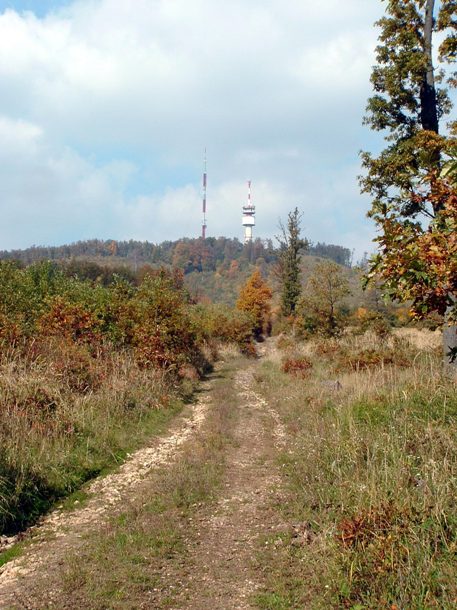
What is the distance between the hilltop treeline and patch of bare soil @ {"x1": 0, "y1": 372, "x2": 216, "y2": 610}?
12340 centimetres

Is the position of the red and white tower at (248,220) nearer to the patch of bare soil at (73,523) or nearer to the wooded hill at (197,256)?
the wooded hill at (197,256)

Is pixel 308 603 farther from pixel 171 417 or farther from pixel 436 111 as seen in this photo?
pixel 436 111

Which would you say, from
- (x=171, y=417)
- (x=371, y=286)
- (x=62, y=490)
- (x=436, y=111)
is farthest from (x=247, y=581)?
(x=436, y=111)

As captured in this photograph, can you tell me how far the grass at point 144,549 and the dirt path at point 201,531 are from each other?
0.07 meters

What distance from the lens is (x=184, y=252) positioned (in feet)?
470

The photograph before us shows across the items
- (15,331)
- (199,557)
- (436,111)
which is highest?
(436,111)

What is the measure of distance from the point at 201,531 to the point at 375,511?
227cm

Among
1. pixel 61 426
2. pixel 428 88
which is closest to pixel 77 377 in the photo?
pixel 61 426

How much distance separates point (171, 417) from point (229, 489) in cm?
513

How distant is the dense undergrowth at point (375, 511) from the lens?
4191 mm

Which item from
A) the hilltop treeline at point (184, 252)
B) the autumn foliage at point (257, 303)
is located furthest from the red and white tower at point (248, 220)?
the autumn foliage at point (257, 303)

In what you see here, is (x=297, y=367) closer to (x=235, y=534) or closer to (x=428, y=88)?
(x=428, y=88)

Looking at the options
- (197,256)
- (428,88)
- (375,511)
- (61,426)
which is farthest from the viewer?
(197,256)

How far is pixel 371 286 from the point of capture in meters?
4.49
